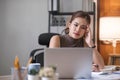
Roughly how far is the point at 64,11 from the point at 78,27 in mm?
1985

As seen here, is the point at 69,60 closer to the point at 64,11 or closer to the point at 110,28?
the point at 110,28

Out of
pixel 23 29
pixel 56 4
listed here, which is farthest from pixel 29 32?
pixel 56 4

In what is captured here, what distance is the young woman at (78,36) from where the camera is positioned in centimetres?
242

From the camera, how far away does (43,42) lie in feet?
9.80

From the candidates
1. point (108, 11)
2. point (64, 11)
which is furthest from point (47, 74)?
point (108, 11)

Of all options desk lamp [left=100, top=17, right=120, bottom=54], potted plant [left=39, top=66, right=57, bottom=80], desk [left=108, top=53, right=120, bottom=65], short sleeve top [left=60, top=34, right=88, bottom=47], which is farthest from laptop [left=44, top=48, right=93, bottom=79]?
desk [left=108, top=53, right=120, bottom=65]

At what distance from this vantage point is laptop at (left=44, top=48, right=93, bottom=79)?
5.82 ft

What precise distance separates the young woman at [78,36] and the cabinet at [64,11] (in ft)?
5.72

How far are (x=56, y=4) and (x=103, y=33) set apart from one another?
0.93 m

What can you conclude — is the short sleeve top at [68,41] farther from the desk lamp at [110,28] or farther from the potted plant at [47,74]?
the desk lamp at [110,28]

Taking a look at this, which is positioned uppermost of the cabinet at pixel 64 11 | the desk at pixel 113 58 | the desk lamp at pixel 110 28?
the cabinet at pixel 64 11

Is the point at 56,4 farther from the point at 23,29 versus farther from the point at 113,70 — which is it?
the point at 113,70

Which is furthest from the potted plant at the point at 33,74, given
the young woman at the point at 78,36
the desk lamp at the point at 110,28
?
the desk lamp at the point at 110,28

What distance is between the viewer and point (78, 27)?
240cm
